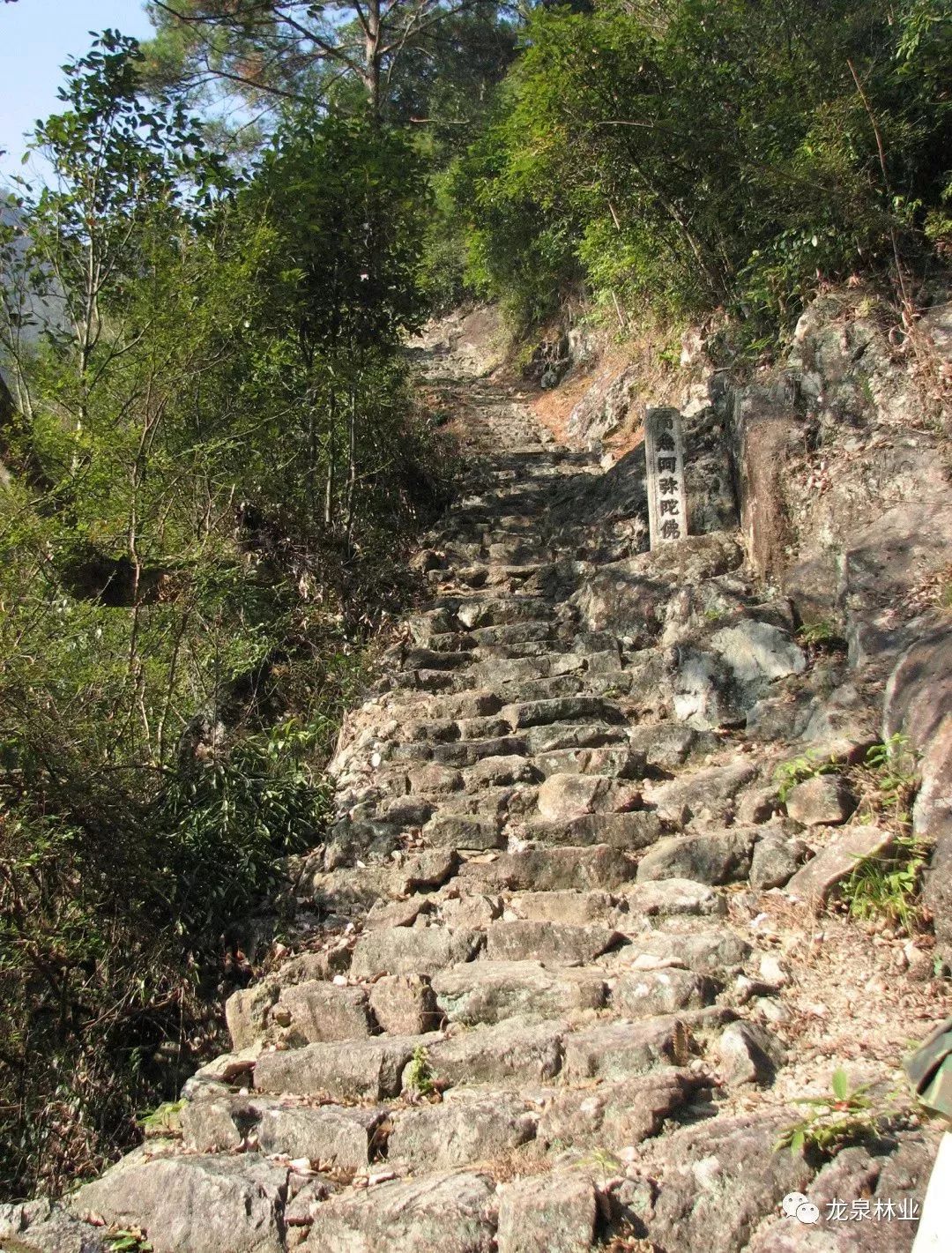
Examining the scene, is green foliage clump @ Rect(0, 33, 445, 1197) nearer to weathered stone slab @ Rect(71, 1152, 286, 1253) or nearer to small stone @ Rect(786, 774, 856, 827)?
weathered stone slab @ Rect(71, 1152, 286, 1253)

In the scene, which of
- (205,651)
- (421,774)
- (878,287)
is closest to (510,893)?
(421,774)

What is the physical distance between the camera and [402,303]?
31.9ft

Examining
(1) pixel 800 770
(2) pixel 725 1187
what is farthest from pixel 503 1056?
(1) pixel 800 770

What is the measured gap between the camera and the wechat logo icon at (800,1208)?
2990 millimetres

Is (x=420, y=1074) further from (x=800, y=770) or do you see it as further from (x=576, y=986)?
(x=800, y=770)

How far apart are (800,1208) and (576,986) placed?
1406 millimetres

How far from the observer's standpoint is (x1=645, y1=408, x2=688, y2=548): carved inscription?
810 cm

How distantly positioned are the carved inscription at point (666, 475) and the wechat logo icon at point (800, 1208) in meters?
5.59

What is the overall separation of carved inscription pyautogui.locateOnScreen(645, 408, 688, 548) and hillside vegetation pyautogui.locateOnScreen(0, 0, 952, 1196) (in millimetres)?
1305

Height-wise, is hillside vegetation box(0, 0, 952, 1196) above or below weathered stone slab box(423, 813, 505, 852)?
above

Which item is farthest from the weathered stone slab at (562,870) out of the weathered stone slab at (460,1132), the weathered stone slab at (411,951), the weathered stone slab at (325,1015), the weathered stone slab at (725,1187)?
the weathered stone slab at (725,1187)

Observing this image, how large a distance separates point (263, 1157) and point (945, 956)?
2817mm

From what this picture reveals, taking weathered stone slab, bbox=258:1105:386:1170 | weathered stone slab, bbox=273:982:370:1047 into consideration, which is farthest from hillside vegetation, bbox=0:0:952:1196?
weathered stone slab, bbox=258:1105:386:1170

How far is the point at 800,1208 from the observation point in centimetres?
303
